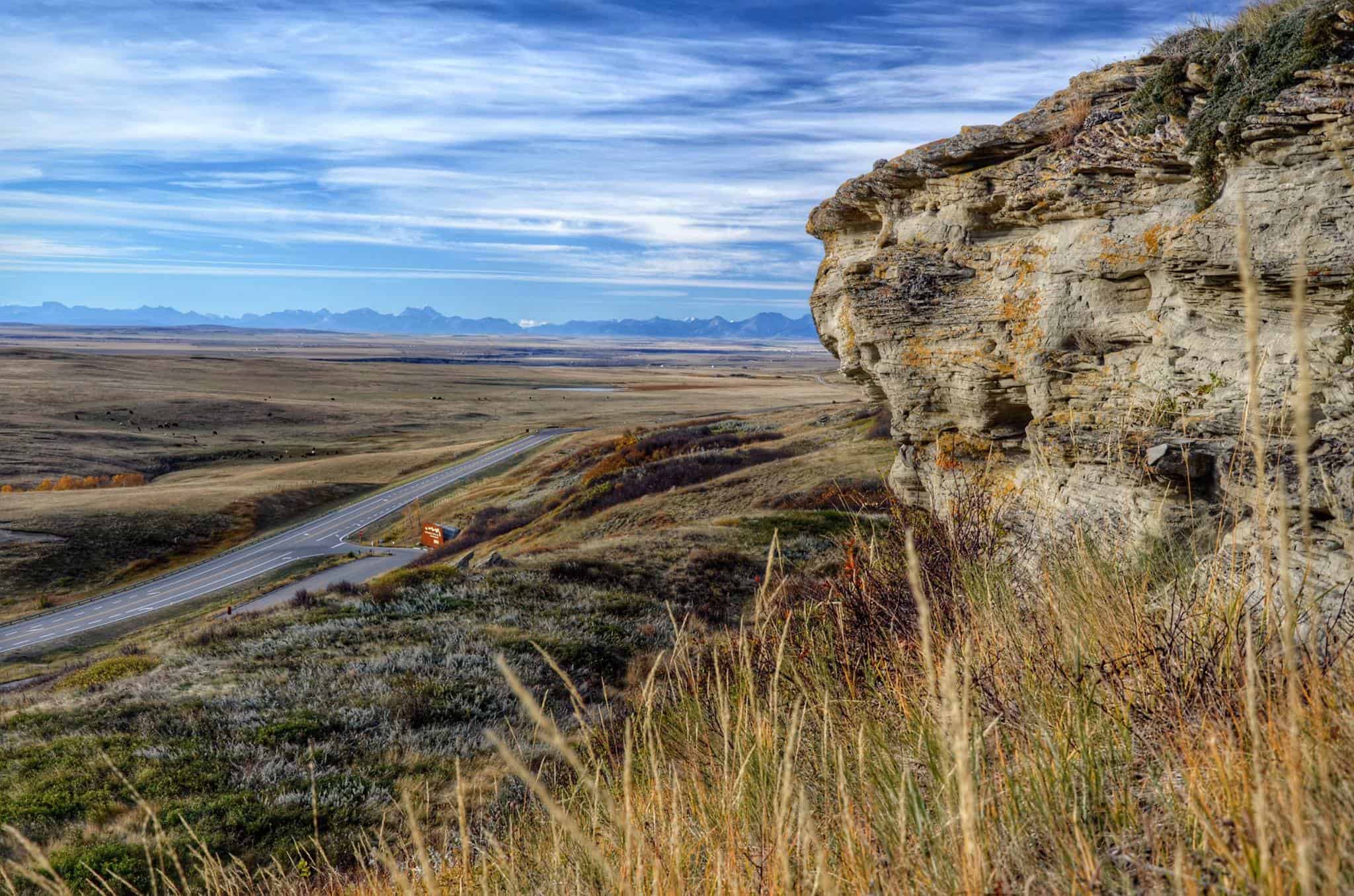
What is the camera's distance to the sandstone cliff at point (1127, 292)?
7.12 m

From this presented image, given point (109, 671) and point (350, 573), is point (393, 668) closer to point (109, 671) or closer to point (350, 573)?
point (109, 671)

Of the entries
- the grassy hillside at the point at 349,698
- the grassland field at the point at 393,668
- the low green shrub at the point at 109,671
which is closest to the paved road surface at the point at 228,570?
the grassland field at the point at 393,668

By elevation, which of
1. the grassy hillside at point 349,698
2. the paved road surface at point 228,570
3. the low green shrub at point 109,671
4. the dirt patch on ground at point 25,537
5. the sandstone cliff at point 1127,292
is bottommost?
the paved road surface at point 228,570

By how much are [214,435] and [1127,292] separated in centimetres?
10408

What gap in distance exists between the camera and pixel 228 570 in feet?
146

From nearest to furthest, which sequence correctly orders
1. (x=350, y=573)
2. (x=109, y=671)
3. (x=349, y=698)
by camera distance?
(x=349, y=698) → (x=109, y=671) → (x=350, y=573)

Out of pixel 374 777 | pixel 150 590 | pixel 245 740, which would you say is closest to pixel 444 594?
pixel 245 740

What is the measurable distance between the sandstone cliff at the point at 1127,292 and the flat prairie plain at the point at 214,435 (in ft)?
Result: 100

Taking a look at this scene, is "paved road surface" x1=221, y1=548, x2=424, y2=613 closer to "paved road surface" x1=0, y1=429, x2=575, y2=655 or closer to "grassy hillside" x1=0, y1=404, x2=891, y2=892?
"paved road surface" x1=0, y1=429, x2=575, y2=655

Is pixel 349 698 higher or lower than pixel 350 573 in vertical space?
higher

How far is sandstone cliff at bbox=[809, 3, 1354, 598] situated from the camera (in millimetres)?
7125

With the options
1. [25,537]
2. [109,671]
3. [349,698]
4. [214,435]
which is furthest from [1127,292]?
[214,435]

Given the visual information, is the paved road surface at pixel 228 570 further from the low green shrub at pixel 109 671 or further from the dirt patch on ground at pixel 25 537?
the low green shrub at pixel 109 671

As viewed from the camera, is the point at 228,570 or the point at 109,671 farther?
the point at 228,570
